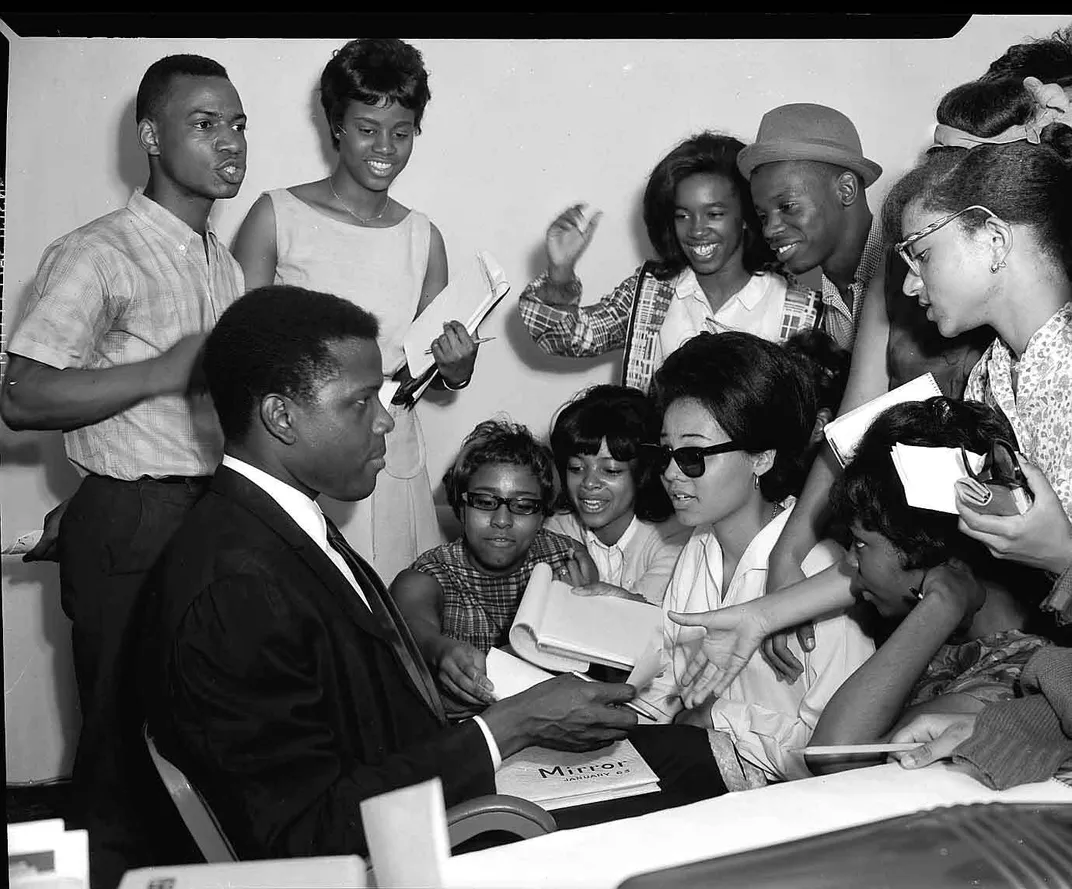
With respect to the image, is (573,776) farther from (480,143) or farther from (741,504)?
(480,143)

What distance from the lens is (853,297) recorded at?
2.45 metres

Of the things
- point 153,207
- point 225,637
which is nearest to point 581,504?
point 153,207

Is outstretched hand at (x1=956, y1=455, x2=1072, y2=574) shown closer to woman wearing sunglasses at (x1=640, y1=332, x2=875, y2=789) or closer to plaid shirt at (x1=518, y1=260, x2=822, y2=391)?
woman wearing sunglasses at (x1=640, y1=332, x2=875, y2=789)

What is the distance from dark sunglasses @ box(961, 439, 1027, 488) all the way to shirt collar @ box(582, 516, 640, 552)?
3.21ft

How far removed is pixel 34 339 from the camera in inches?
76.2

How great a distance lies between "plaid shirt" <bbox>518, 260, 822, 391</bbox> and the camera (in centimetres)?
248


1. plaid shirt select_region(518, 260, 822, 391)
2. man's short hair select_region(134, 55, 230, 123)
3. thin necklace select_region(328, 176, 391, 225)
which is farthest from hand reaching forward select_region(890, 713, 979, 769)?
man's short hair select_region(134, 55, 230, 123)

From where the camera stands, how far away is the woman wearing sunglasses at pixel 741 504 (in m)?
2.16

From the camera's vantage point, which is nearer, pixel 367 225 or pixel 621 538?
pixel 367 225

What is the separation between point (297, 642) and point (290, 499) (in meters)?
0.21

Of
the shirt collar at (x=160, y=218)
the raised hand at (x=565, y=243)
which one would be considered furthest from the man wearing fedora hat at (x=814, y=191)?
the shirt collar at (x=160, y=218)

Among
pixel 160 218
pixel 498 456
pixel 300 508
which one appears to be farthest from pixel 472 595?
pixel 160 218

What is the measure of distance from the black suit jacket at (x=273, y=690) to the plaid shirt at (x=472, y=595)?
2.55ft

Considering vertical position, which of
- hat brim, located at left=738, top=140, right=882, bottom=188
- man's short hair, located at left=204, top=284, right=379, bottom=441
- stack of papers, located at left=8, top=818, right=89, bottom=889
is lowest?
stack of papers, located at left=8, top=818, right=89, bottom=889
